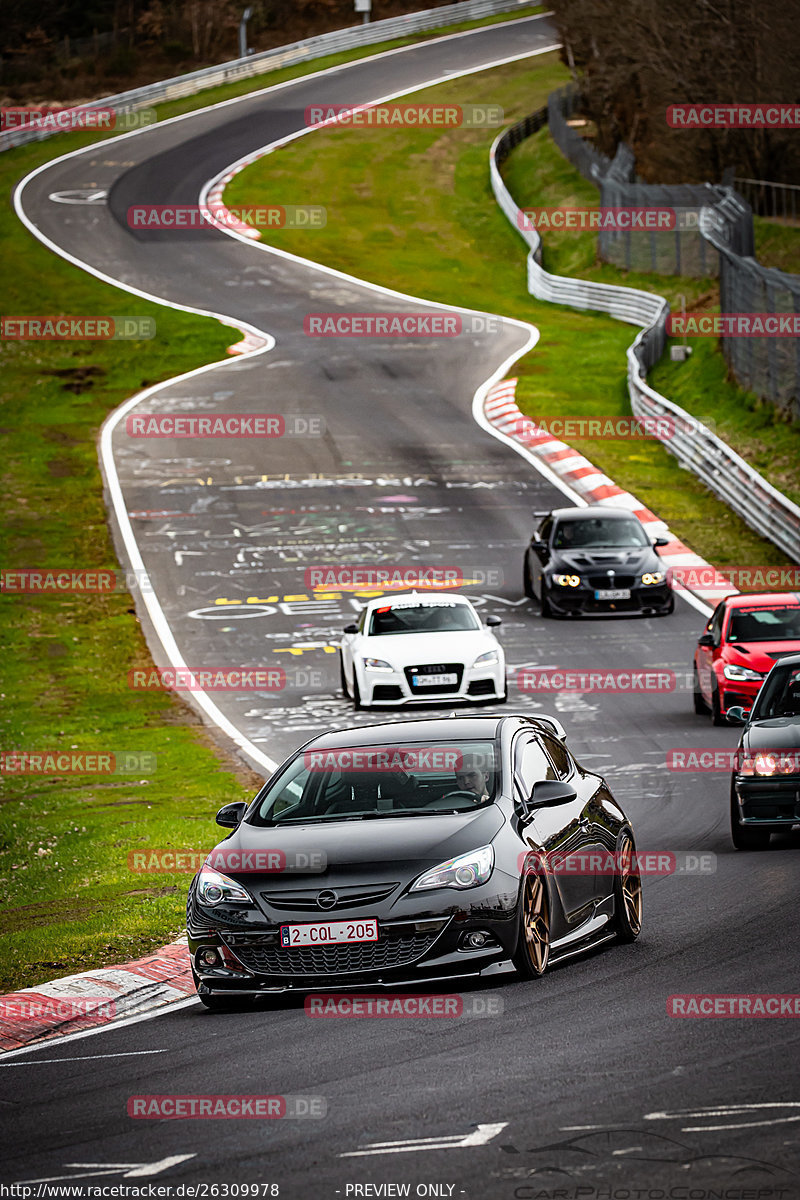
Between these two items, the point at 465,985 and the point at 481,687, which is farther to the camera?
the point at 481,687

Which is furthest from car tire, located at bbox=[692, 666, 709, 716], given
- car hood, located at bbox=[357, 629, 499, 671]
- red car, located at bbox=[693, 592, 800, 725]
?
car hood, located at bbox=[357, 629, 499, 671]

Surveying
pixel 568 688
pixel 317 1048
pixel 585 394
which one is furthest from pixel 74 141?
pixel 317 1048

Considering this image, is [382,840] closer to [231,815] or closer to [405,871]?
[405,871]

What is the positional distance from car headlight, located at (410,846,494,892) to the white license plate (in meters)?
0.30

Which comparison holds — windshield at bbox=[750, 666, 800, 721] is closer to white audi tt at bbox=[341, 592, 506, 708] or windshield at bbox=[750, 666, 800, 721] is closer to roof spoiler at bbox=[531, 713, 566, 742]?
roof spoiler at bbox=[531, 713, 566, 742]

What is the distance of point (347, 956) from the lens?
9180 mm

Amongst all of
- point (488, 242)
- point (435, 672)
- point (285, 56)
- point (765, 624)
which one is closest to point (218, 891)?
point (765, 624)

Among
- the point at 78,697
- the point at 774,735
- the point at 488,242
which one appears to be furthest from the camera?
the point at 488,242

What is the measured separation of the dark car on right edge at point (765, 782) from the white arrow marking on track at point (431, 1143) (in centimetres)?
739

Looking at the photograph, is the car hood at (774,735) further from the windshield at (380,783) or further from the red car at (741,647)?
the red car at (741,647)

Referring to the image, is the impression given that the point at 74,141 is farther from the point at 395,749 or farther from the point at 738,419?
the point at 395,749

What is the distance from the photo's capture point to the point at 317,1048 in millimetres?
8438

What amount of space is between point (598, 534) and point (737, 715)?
8.73 metres

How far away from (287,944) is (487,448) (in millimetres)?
31349
